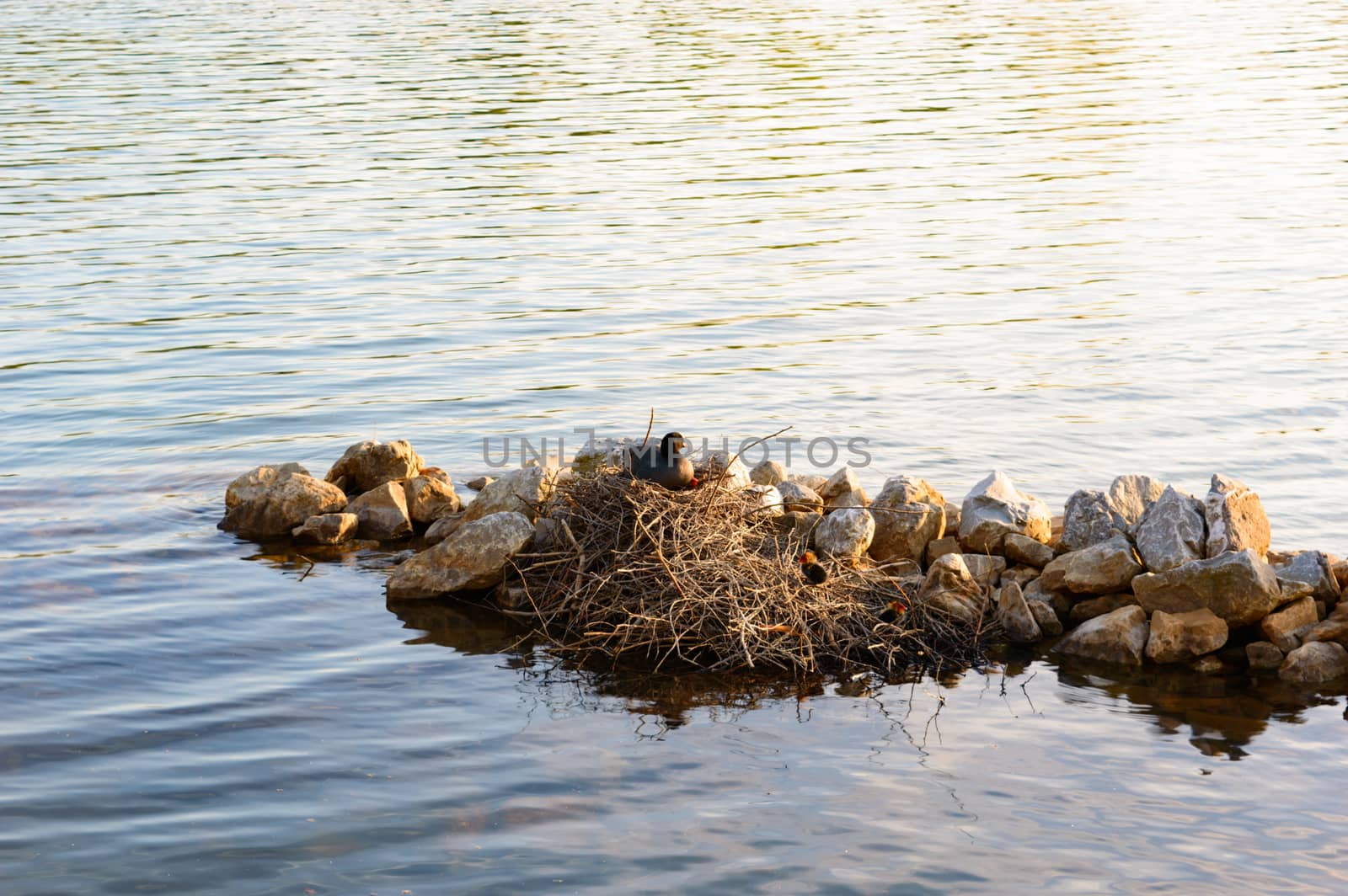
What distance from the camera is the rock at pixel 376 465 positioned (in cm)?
1066

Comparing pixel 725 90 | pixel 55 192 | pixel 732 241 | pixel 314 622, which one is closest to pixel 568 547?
pixel 314 622

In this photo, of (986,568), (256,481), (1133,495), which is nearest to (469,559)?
Answer: (256,481)

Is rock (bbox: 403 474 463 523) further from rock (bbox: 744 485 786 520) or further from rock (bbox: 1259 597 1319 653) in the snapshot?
rock (bbox: 1259 597 1319 653)

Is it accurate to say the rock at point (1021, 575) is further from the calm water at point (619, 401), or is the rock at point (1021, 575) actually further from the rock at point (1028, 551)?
the calm water at point (619, 401)

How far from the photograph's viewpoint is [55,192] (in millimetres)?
22531

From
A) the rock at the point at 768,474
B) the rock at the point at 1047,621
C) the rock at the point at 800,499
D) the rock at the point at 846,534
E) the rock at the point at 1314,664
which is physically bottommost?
the rock at the point at 1314,664

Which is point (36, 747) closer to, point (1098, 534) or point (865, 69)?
point (1098, 534)

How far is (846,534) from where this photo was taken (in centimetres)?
878

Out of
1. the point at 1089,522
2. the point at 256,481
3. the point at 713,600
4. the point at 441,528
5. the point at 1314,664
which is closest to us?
the point at 1314,664

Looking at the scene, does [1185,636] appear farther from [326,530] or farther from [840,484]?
[326,530]

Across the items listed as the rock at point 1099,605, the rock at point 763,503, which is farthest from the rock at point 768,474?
the rock at point 1099,605

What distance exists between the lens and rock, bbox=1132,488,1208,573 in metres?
8.33

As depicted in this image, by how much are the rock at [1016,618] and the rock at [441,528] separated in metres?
3.65

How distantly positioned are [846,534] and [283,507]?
3990mm
